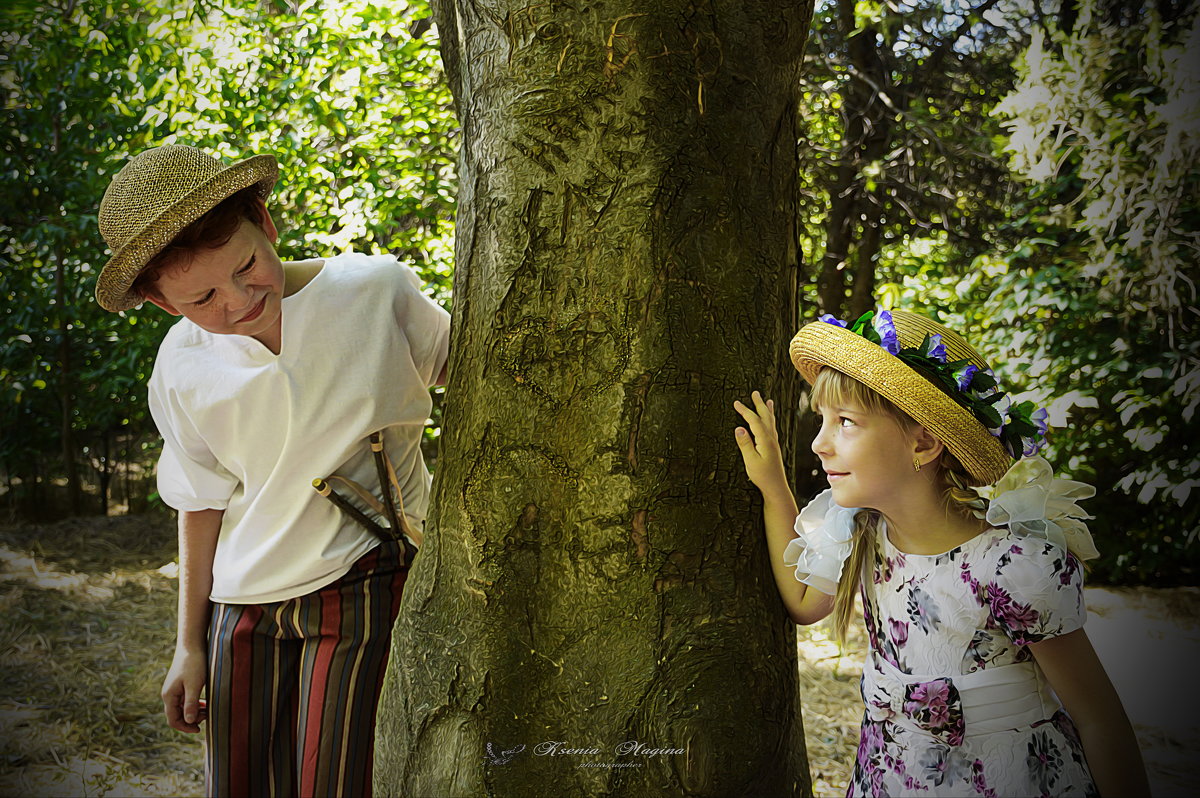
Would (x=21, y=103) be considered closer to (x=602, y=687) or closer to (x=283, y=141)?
(x=283, y=141)

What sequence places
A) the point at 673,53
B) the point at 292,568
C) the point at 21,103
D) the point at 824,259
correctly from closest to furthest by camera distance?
1. the point at 673,53
2. the point at 292,568
3. the point at 21,103
4. the point at 824,259

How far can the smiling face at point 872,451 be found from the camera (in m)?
1.54

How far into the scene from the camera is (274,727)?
2064mm

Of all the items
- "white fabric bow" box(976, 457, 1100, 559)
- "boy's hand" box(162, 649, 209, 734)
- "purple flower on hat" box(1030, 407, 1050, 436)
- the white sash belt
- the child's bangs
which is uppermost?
the child's bangs

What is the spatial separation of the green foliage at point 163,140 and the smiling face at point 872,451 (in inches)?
104

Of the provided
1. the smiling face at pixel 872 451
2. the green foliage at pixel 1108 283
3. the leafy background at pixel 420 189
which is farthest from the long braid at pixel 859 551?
the green foliage at pixel 1108 283

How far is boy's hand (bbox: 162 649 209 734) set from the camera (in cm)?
206

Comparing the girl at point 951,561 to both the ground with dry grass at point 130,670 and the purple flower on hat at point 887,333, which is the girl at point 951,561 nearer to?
the purple flower on hat at point 887,333

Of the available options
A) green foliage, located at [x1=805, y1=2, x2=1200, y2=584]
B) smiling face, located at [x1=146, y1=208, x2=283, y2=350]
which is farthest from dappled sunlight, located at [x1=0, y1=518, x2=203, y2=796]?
green foliage, located at [x1=805, y1=2, x2=1200, y2=584]

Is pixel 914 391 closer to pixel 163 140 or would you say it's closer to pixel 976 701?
pixel 976 701

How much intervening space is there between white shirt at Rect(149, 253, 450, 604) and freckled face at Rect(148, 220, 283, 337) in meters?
0.08

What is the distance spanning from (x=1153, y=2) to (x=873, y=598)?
13.1 feet

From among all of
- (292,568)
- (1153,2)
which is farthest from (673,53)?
(1153,2)

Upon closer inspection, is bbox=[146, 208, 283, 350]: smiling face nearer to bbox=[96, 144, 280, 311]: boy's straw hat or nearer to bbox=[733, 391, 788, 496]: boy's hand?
bbox=[96, 144, 280, 311]: boy's straw hat
